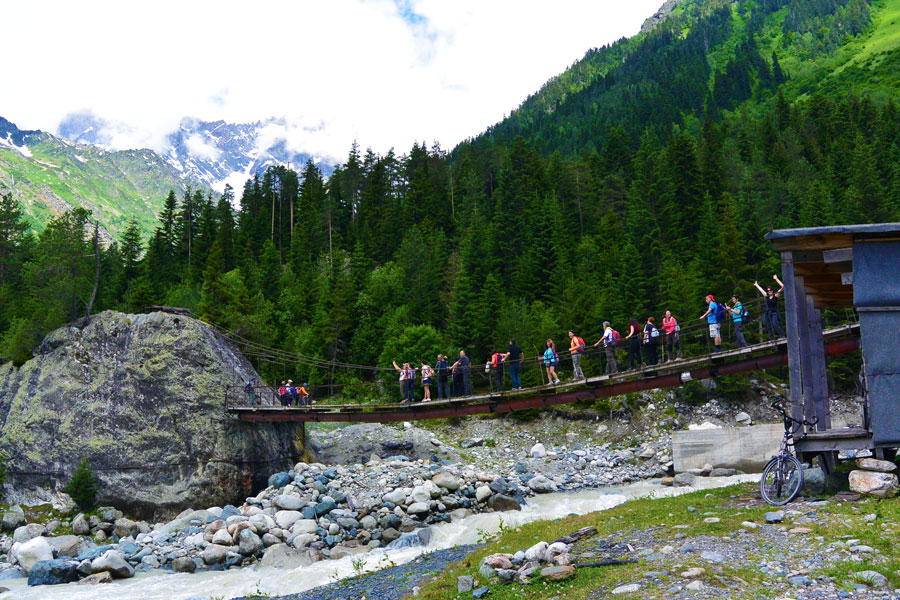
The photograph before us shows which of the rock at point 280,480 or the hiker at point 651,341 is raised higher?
the hiker at point 651,341

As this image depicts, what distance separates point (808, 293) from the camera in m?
15.1

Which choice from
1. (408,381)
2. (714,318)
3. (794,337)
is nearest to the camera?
(794,337)

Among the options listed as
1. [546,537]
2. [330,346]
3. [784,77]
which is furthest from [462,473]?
[784,77]

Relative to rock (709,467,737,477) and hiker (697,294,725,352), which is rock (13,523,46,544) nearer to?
hiker (697,294,725,352)

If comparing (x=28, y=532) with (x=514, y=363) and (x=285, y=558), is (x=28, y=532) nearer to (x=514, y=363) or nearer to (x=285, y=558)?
(x=285, y=558)

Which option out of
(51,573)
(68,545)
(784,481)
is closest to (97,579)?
(51,573)

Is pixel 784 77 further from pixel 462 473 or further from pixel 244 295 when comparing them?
pixel 462 473

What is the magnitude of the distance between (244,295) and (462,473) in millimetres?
42889

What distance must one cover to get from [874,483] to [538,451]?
83.6 feet

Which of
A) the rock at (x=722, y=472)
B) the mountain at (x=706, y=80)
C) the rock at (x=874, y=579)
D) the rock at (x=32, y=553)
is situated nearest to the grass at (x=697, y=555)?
the rock at (x=874, y=579)

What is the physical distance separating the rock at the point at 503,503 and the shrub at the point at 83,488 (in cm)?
1725

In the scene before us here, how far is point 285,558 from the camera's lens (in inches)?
712

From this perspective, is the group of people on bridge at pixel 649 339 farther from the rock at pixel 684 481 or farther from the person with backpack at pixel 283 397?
the person with backpack at pixel 283 397

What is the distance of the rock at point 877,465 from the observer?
1148cm
